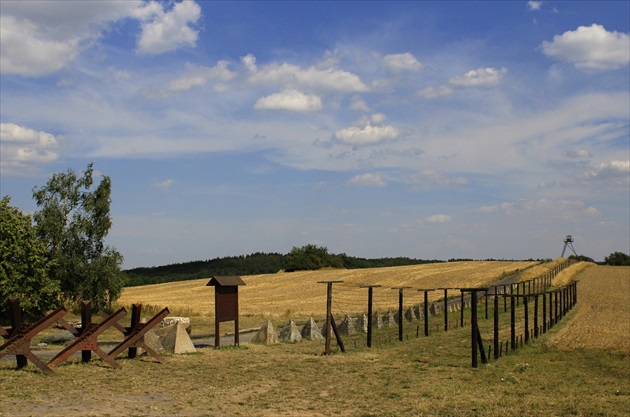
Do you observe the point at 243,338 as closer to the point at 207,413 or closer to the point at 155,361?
the point at 155,361

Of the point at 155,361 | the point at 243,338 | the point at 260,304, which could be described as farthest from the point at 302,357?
the point at 260,304

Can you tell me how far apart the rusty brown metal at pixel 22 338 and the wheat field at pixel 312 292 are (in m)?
25.2

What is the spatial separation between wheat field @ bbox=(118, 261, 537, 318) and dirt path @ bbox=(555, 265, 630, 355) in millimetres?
10827

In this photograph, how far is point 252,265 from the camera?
118750mm

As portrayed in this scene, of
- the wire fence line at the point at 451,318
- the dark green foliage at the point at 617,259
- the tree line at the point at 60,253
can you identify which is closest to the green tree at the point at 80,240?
the tree line at the point at 60,253

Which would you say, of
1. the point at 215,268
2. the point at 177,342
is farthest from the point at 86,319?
the point at 215,268

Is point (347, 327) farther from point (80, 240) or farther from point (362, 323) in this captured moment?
point (80, 240)

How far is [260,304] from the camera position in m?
53.0

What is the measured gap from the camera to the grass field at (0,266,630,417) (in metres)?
12.8

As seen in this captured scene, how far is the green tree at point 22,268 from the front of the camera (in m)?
31.9

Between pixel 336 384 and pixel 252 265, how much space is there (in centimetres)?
10354

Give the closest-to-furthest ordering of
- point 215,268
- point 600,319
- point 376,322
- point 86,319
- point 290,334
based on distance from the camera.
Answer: point 86,319, point 290,334, point 376,322, point 600,319, point 215,268

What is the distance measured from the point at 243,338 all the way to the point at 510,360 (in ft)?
40.0

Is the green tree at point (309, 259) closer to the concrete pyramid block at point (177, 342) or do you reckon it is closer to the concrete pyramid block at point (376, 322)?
the concrete pyramid block at point (376, 322)
